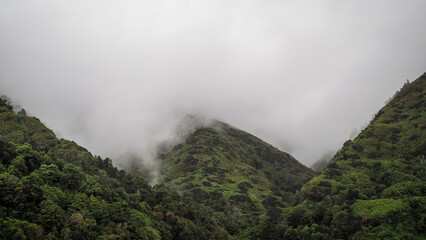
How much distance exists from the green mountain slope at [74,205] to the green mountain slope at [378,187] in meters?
28.5

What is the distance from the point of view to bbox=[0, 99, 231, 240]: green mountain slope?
41500mm

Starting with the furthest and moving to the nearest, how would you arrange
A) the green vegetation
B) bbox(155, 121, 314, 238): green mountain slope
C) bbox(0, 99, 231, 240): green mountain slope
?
bbox(155, 121, 314, 238): green mountain slope → the green vegetation → bbox(0, 99, 231, 240): green mountain slope

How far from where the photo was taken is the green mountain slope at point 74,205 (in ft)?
136

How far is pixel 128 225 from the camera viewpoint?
183ft

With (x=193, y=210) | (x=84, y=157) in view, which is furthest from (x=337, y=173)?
(x=84, y=157)

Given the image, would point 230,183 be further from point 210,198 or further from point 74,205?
point 74,205

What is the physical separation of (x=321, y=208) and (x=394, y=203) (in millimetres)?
18508

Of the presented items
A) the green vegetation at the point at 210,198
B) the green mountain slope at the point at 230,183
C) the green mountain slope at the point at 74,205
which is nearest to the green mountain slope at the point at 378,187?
the green vegetation at the point at 210,198

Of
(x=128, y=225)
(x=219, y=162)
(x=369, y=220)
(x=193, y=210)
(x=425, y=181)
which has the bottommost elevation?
(x=369, y=220)

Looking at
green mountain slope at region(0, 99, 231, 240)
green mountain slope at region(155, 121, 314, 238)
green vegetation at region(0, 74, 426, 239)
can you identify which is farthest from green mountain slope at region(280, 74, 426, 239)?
green mountain slope at region(0, 99, 231, 240)

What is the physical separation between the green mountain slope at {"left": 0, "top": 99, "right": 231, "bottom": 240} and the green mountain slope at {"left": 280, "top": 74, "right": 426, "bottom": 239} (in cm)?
2846

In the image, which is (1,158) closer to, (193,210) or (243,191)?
(193,210)

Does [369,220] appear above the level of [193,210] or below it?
below

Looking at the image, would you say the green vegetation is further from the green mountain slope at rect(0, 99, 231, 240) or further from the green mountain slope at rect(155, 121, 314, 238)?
the green mountain slope at rect(155, 121, 314, 238)
